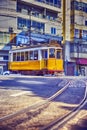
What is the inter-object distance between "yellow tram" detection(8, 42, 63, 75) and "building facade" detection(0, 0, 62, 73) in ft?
46.1

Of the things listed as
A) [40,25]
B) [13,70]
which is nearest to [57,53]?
[13,70]

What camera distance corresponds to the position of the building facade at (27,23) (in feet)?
136

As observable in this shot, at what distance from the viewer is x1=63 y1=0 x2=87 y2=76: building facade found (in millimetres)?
49219

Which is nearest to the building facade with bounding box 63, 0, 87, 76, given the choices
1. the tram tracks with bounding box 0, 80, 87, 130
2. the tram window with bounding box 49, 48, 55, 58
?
the tram window with bounding box 49, 48, 55, 58

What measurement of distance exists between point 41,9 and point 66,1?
5.50 metres

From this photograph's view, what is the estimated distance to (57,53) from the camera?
2606cm

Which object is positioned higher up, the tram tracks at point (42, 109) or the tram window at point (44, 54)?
the tram window at point (44, 54)

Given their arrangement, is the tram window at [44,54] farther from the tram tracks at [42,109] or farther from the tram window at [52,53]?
the tram tracks at [42,109]

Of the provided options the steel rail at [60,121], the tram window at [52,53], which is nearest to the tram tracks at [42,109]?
the steel rail at [60,121]

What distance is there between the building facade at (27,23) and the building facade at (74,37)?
1.46 m

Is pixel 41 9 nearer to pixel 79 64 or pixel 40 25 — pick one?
pixel 40 25

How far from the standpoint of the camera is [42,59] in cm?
2594

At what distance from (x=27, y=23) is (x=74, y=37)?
998 centimetres

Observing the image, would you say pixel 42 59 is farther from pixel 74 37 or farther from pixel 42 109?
pixel 74 37
